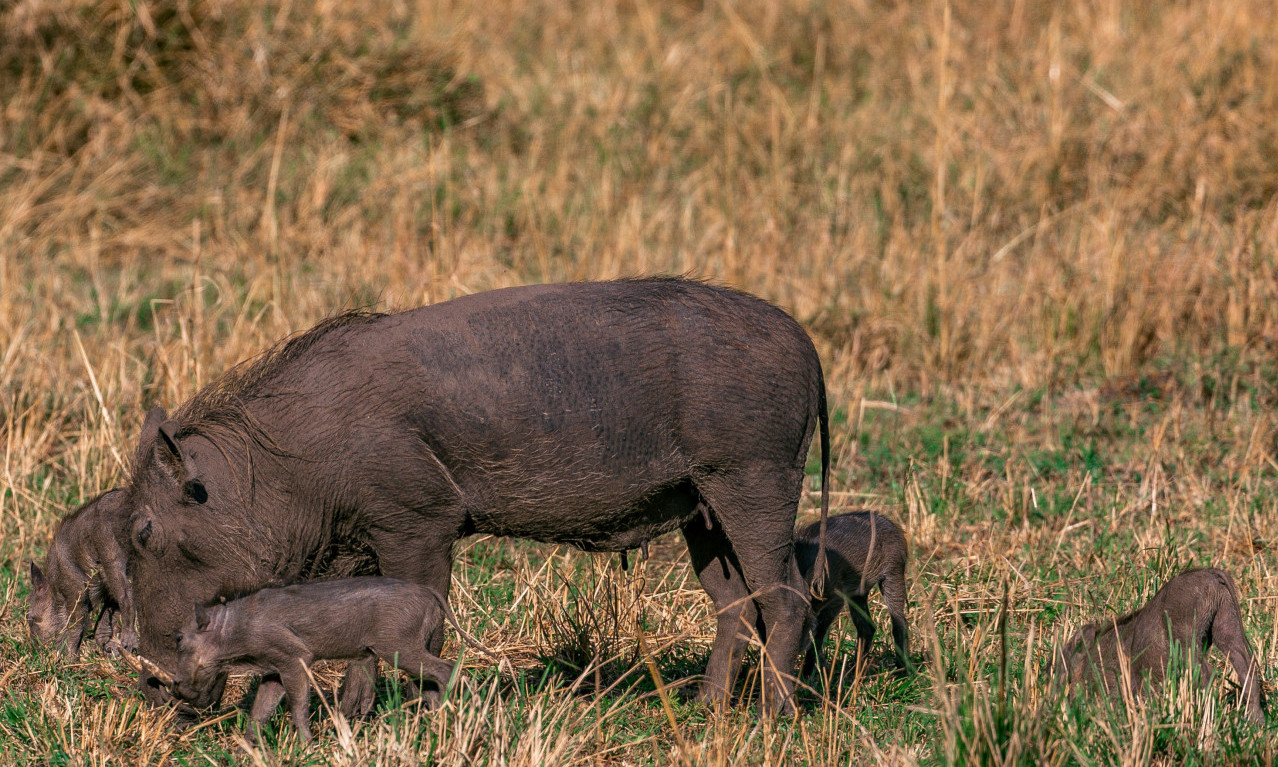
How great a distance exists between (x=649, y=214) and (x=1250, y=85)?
4196 millimetres

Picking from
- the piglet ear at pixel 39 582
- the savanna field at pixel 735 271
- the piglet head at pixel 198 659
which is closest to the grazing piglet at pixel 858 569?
the savanna field at pixel 735 271

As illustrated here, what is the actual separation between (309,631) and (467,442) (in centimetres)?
70

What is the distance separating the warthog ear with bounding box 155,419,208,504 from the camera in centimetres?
446

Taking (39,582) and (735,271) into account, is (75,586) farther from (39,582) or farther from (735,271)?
(735,271)

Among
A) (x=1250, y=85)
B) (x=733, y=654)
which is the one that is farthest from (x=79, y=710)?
(x=1250, y=85)

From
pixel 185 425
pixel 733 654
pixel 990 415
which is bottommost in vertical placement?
pixel 990 415

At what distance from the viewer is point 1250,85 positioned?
10.3 meters

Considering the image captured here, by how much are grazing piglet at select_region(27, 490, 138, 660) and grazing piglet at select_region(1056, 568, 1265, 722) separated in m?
3.26

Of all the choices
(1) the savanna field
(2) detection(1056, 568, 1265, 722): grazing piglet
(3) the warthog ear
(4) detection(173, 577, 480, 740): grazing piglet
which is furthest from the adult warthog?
(2) detection(1056, 568, 1265, 722): grazing piglet

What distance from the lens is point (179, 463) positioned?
4504mm

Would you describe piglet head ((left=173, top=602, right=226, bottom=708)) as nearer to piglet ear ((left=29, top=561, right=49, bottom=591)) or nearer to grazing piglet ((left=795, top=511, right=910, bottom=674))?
piglet ear ((left=29, top=561, right=49, bottom=591))

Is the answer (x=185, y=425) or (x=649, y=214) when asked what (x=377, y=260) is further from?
(x=185, y=425)

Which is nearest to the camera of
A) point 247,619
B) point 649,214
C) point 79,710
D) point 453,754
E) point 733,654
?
point 453,754

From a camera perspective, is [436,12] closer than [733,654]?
No
